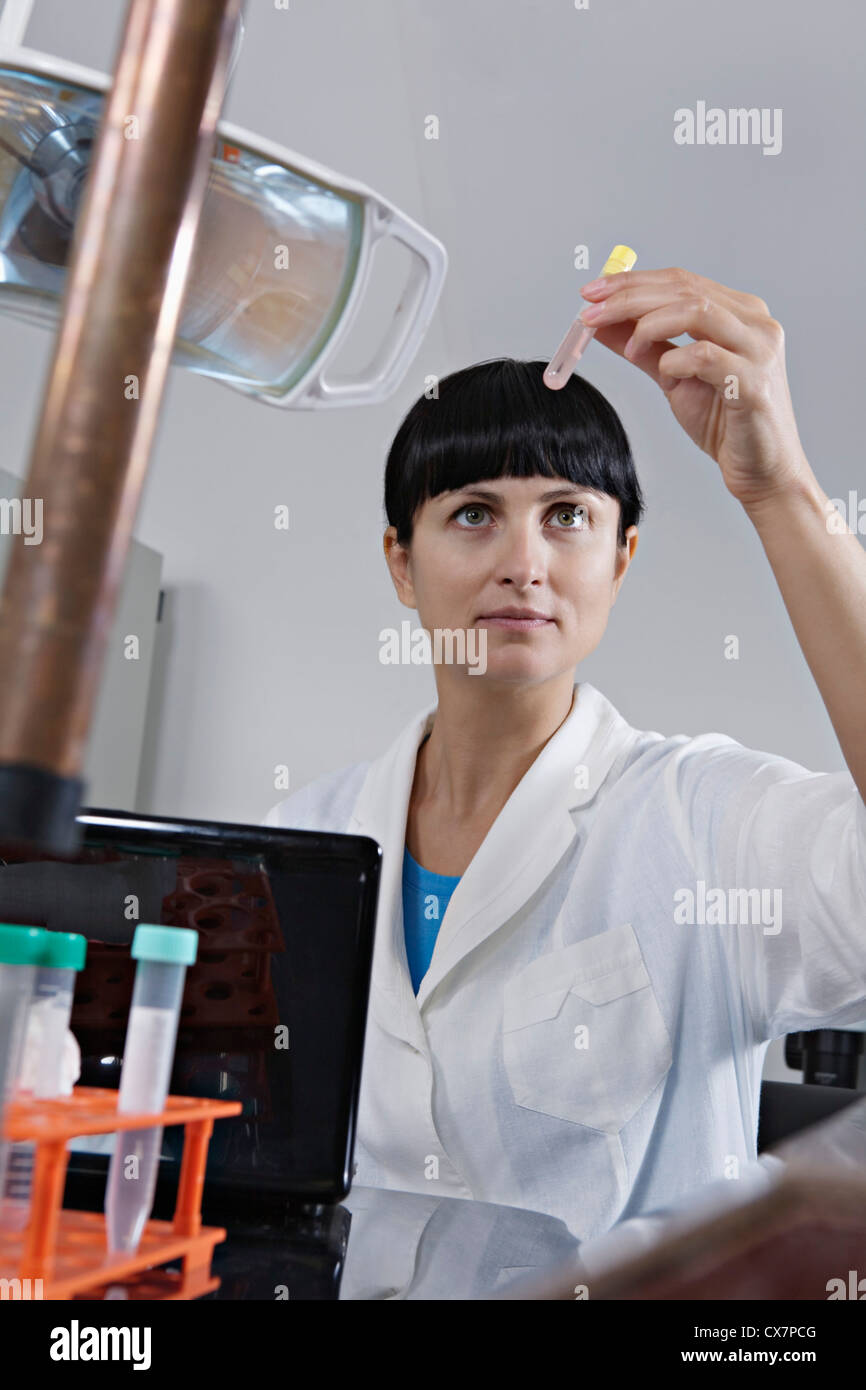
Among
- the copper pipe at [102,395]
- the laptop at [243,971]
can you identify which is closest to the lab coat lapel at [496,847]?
the laptop at [243,971]

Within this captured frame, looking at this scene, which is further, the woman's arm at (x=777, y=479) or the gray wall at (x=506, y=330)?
the gray wall at (x=506, y=330)

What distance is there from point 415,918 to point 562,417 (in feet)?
1.88

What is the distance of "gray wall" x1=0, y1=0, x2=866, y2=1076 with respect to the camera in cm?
A: 188

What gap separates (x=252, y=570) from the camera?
270cm

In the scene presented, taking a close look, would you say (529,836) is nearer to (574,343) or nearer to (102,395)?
(574,343)

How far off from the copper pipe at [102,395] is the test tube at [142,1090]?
1.34ft

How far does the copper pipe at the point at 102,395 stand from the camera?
0.48ft

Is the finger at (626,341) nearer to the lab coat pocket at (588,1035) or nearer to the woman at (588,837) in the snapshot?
the woman at (588,837)

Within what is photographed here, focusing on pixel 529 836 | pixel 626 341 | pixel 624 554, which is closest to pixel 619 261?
pixel 626 341

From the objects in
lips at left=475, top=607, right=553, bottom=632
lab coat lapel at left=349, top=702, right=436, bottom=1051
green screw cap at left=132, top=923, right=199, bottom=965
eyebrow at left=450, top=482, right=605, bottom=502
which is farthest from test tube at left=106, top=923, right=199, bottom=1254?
eyebrow at left=450, top=482, right=605, bottom=502

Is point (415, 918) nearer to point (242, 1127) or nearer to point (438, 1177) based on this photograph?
point (438, 1177)

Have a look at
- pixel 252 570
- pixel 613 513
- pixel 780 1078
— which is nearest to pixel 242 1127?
pixel 613 513

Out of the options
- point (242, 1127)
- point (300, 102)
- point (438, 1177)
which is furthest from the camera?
point (300, 102)

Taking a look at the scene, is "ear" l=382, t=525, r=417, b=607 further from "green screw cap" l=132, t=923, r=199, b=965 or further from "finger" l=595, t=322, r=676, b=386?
"green screw cap" l=132, t=923, r=199, b=965
